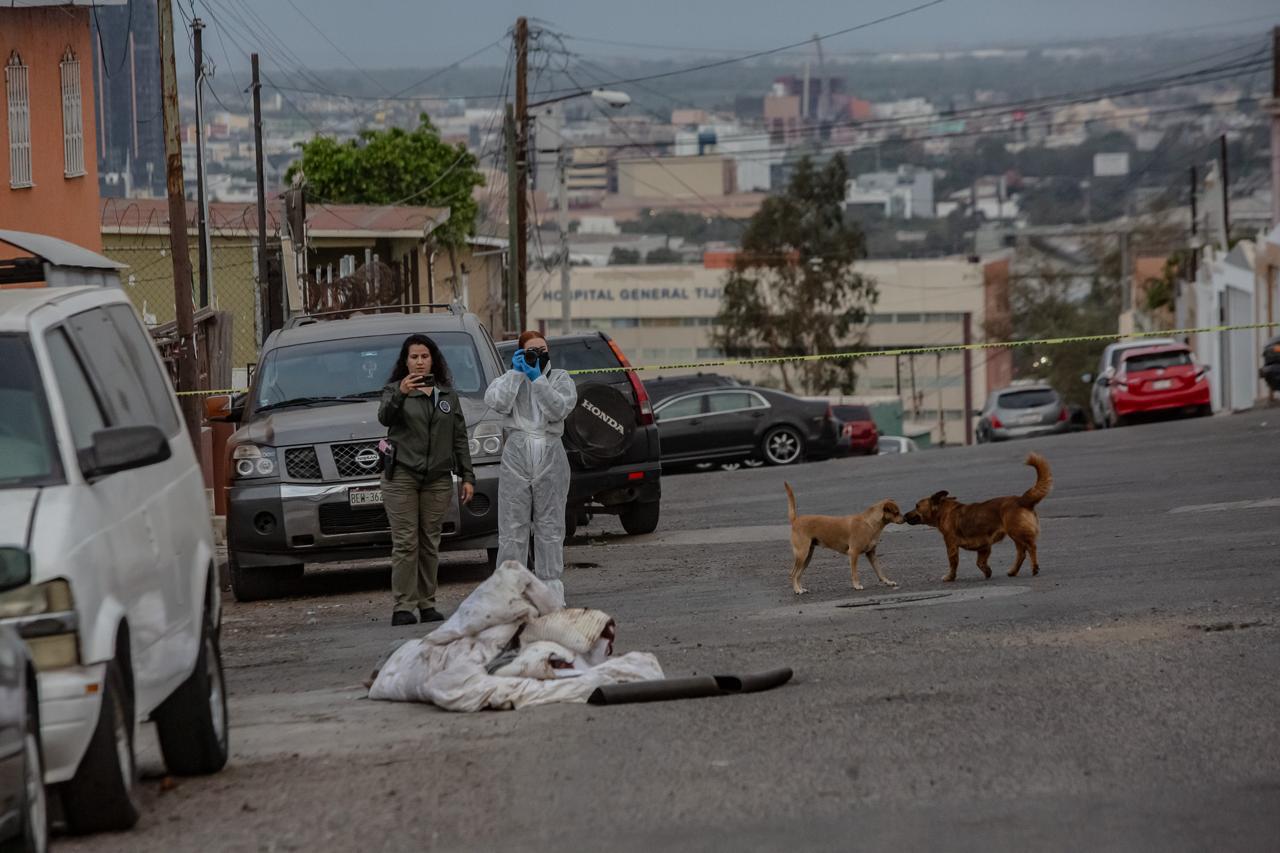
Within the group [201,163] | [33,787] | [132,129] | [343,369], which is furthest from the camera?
[132,129]

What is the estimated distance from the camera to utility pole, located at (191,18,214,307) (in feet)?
111

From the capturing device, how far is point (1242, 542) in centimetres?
1492

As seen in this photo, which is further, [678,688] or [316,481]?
[316,481]

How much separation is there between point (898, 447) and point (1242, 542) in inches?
1307

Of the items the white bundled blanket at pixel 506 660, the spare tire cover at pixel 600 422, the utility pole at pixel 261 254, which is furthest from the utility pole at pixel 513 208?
the white bundled blanket at pixel 506 660

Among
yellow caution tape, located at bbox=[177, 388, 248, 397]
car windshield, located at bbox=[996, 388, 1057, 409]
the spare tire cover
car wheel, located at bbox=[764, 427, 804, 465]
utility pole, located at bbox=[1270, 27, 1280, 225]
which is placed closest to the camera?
the spare tire cover

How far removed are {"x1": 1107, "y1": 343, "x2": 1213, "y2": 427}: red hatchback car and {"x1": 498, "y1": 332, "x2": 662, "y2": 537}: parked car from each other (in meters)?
20.1

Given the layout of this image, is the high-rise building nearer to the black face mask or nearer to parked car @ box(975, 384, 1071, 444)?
parked car @ box(975, 384, 1071, 444)

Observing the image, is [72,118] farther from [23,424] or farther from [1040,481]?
[23,424]

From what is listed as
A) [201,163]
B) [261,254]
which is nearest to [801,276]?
[201,163]

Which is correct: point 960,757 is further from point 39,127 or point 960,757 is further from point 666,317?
point 666,317

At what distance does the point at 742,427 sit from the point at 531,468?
19.9 m

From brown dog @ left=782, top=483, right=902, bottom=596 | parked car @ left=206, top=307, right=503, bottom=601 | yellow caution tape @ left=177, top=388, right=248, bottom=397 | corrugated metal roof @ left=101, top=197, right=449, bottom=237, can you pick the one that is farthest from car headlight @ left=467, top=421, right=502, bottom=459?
corrugated metal roof @ left=101, top=197, right=449, bottom=237

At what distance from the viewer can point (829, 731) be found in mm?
7891
